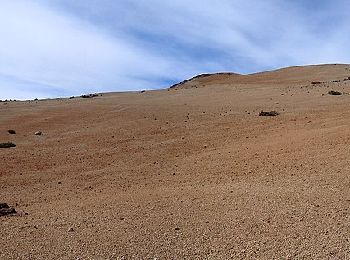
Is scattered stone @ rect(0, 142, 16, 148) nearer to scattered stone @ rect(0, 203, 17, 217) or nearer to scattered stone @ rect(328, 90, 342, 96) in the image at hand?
scattered stone @ rect(0, 203, 17, 217)

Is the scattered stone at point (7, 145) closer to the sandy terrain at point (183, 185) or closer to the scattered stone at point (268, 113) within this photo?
the sandy terrain at point (183, 185)

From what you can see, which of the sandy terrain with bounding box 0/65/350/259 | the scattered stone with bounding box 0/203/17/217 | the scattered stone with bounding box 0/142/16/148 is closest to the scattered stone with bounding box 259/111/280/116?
the sandy terrain with bounding box 0/65/350/259

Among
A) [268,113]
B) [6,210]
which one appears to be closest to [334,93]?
A: [268,113]

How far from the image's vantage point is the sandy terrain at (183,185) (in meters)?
8.05

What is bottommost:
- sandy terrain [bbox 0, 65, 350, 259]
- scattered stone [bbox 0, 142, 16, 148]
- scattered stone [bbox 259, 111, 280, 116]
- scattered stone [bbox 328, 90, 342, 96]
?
sandy terrain [bbox 0, 65, 350, 259]

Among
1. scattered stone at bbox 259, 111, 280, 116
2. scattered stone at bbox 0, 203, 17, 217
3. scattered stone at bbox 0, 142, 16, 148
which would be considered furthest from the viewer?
scattered stone at bbox 259, 111, 280, 116

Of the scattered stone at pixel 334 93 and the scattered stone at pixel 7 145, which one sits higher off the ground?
the scattered stone at pixel 334 93

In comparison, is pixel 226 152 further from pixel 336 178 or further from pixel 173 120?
pixel 173 120

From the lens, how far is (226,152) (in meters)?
17.1

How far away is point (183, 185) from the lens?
42.3 feet

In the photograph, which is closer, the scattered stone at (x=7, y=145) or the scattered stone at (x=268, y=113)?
the scattered stone at (x=7, y=145)

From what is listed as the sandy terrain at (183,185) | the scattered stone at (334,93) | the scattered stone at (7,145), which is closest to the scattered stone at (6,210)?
the sandy terrain at (183,185)

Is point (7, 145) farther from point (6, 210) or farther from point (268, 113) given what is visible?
point (268, 113)

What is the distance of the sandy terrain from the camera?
8047 mm
